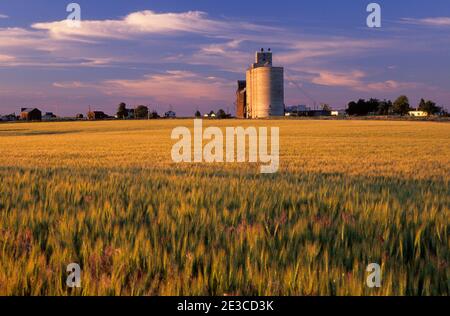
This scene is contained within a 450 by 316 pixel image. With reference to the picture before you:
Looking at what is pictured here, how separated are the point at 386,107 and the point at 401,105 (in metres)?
6.87

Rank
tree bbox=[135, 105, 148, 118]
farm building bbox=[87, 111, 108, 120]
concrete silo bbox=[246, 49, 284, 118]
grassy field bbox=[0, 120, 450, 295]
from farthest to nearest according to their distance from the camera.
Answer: tree bbox=[135, 105, 148, 118] → farm building bbox=[87, 111, 108, 120] → concrete silo bbox=[246, 49, 284, 118] → grassy field bbox=[0, 120, 450, 295]

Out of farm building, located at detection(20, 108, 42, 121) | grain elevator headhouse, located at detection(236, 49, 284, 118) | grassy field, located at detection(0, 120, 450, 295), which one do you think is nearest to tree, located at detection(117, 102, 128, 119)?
farm building, located at detection(20, 108, 42, 121)

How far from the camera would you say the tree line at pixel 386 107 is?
17312 centimetres

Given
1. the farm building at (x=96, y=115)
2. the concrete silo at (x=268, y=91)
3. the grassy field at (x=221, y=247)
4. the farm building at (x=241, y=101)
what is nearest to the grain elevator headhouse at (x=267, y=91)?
the concrete silo at (x=268, y=91)

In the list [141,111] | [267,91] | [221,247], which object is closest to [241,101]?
[267,91]

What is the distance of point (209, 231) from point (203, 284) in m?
1.30

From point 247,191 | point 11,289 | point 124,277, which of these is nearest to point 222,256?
point 124,277

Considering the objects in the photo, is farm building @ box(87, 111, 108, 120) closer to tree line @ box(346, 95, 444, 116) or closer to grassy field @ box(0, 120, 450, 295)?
tree line @ box(346, 95, 444, 116)

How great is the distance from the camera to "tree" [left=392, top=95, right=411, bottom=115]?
18162 cm

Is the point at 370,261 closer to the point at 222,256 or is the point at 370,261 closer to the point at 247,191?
the point at 222,256

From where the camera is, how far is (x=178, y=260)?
3492 millimetres

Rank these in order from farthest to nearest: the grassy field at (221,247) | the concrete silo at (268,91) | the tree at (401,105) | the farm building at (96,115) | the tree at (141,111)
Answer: the tree at (401,105) → the tree at (141,111) → the farm building at (96,115) → the concrete silo at (268,91) → the grassy field at (221,247)

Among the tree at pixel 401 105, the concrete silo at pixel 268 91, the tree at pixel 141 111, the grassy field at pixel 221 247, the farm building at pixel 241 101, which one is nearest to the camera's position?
the grassy field at pixel 221 247

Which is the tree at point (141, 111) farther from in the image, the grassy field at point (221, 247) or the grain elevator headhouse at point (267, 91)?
the grassy field at point (221, 247)
